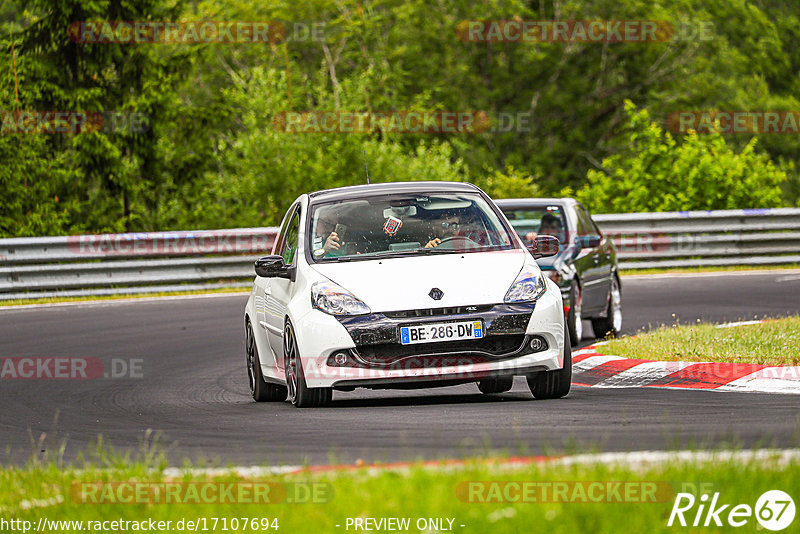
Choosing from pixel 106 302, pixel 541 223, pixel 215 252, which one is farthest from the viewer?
pixel 215 252

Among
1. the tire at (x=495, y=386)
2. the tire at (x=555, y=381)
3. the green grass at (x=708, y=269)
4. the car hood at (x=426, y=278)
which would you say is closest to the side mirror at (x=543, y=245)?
the car hood at (x=426, y=278)

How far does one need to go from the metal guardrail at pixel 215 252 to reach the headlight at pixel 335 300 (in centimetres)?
1254

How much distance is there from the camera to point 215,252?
2198 cm

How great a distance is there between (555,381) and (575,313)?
517cm

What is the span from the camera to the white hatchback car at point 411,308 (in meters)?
8.71

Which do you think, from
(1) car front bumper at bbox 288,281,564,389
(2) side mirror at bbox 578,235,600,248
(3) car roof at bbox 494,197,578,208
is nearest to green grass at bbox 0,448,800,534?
(1) car front bumper at bbox 288,281,564,389

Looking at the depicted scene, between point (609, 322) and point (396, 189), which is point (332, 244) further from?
point (609, 322)

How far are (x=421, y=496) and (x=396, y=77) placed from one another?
1963 inches

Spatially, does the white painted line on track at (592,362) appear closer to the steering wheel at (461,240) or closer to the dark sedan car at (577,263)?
the dark sedan car at (577,263)

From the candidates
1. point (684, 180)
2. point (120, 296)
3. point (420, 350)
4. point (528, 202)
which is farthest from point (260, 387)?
point (684, 180)

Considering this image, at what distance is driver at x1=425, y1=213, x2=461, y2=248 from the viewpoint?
9.75 meters

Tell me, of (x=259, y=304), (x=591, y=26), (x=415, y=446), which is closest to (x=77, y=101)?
(x=259, y=304)

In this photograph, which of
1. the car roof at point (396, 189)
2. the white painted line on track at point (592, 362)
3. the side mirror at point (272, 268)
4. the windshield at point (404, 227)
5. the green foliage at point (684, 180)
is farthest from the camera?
the green foliage at point (684, 180)

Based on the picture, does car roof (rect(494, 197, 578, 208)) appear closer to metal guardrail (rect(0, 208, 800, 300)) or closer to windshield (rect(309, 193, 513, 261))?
windshield (rect(309, 193, 513, 261))
